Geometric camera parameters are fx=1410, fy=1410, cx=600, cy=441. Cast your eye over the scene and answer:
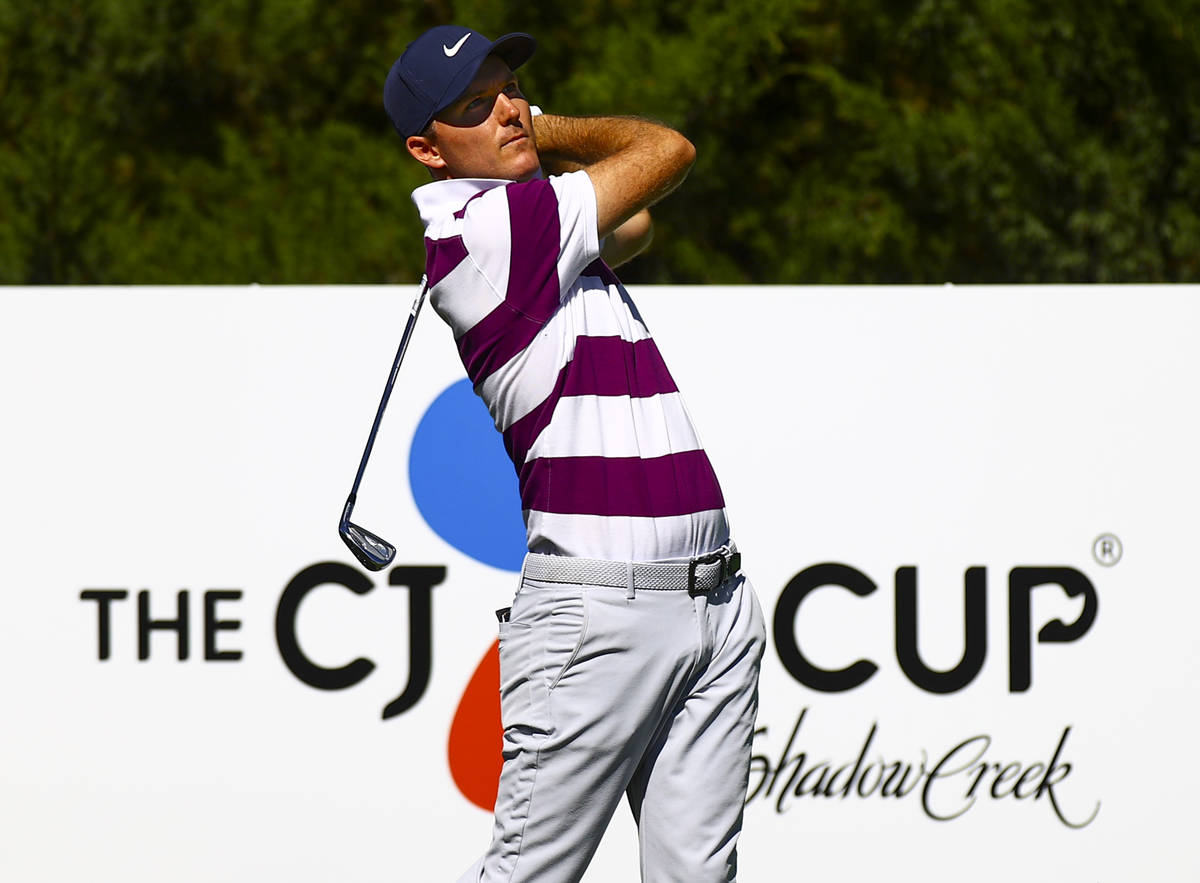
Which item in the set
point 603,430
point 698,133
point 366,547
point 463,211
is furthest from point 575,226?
point 698,133

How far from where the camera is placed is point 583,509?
75.0 inches

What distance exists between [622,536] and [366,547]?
1.46ft

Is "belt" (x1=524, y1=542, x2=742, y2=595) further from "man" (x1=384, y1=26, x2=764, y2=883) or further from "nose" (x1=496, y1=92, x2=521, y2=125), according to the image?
"nose" (x1=496, y1=92, x2=521, y2=125)

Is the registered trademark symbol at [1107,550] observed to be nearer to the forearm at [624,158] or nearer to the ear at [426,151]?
the forearm at [624,158]

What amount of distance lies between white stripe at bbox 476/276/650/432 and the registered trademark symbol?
158 centimetres

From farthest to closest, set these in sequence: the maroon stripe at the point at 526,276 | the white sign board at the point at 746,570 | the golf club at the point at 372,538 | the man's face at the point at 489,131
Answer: the white sign board at the point at 746,570 < the golf club at the point at 372,538 < the man's face at the point at 489,131 < the maroon stripe at the point at 526,276

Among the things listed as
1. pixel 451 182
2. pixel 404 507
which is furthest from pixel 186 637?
pixel 451 182

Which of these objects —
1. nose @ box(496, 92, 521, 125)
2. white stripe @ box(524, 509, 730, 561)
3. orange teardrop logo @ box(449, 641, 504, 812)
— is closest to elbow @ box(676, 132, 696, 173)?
nose @ box(496, 92, 521, 125)

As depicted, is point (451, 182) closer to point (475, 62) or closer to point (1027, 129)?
point (475, 62)

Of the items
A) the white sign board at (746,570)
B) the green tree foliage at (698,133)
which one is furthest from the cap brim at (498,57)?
the green tree foliage at (698,133)

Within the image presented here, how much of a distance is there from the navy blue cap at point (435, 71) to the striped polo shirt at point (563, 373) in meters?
0.11

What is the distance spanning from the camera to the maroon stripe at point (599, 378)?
190cm

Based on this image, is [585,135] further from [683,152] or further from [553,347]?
[553,347]

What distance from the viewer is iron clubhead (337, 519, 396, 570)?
2098 mm
